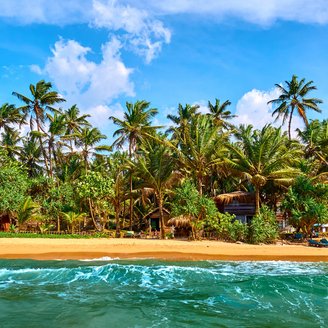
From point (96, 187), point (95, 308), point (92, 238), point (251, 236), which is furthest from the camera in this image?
point (96, 187)

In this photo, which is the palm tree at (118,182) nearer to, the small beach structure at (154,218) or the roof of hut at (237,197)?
the small beach structure at (154,218)

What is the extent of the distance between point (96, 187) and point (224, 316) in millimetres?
20771

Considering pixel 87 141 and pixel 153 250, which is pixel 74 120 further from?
pixel 153 250

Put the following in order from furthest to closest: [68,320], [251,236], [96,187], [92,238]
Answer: [96,187] < [92,238] < [251,236] < [68,320]

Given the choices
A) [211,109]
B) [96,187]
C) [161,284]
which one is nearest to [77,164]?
[96,187]

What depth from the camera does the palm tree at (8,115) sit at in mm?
42156

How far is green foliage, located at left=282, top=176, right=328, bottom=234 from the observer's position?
24.1 m

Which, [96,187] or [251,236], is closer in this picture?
[251,236]

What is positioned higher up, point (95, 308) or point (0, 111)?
point (0, 111)

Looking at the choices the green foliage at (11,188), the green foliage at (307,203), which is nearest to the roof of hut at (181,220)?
the green foliage at (307,203)

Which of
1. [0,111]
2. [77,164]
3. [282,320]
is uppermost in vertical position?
[0,111]

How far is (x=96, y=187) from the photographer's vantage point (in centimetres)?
2895

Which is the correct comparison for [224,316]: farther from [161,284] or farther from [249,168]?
[249,168]

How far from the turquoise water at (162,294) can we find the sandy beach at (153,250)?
202 cm
